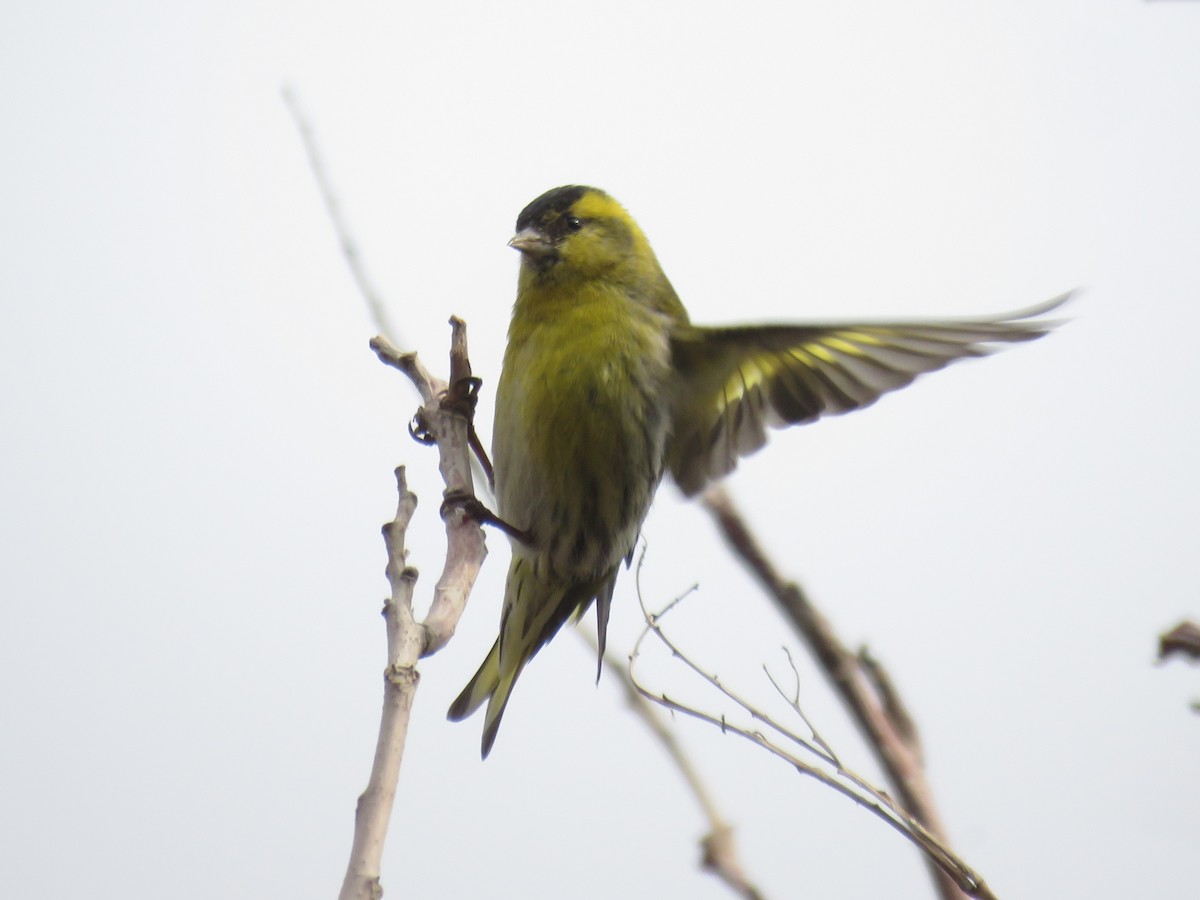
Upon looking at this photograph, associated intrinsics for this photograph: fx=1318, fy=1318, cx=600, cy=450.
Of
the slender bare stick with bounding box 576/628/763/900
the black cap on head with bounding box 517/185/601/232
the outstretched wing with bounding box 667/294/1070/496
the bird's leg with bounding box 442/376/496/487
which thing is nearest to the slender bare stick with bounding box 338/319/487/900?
the bird's leg with bounding box 442/376/496/487

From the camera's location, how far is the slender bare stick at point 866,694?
2486mm

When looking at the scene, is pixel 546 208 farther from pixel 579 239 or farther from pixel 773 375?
pixel 773 375

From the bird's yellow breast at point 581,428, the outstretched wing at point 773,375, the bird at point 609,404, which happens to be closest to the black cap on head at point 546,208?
the bird at point 609,404

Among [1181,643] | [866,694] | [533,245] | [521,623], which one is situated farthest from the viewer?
Answer: [533,245]

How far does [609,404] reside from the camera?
3877 millimetres

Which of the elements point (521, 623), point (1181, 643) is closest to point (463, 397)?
point (521, 623)

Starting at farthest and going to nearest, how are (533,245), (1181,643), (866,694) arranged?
(533,245) < (866,694) < (1181,643)

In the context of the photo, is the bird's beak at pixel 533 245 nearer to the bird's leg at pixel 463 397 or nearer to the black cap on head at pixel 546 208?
the black cap on head at pixel 546 208

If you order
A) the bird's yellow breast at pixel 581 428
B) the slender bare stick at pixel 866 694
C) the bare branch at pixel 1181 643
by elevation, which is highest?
the bird's yellow breast at pixel 581 428

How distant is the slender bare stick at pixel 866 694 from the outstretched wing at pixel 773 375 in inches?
40.8

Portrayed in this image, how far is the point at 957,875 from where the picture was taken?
2.01 m

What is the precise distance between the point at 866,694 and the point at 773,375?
5.13 ft

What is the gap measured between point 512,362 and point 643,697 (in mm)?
1324

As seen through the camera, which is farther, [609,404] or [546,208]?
[546,208]
